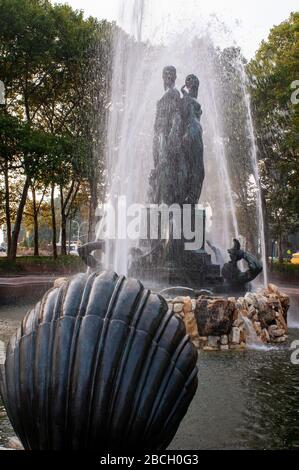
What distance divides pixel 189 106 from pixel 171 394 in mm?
9437

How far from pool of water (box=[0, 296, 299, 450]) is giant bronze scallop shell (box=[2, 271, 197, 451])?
160 centimetres

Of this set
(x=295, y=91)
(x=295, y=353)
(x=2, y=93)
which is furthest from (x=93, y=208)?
(x=295, y=353)

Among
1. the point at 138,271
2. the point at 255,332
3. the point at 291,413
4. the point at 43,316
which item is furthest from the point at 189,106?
the point at 43,316

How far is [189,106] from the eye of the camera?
Answer: 1076 centimetres

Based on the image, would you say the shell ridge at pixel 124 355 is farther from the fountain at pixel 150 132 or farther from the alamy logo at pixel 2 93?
the alamy logo at pixel 2 93

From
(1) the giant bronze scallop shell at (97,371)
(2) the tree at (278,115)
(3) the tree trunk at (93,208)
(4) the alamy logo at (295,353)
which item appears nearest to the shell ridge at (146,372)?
(1) the giant bronze scallop shell at (97,371)

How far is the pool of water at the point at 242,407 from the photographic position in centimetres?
356

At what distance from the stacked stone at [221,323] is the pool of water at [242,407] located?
1.86 feet

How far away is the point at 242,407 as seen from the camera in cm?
439

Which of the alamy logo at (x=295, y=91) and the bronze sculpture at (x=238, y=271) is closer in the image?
the bronze sculpture at (x=238, y=271)

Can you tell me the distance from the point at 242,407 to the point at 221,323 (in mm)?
2906

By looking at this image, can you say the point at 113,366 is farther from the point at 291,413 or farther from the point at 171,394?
the point at 291,413
